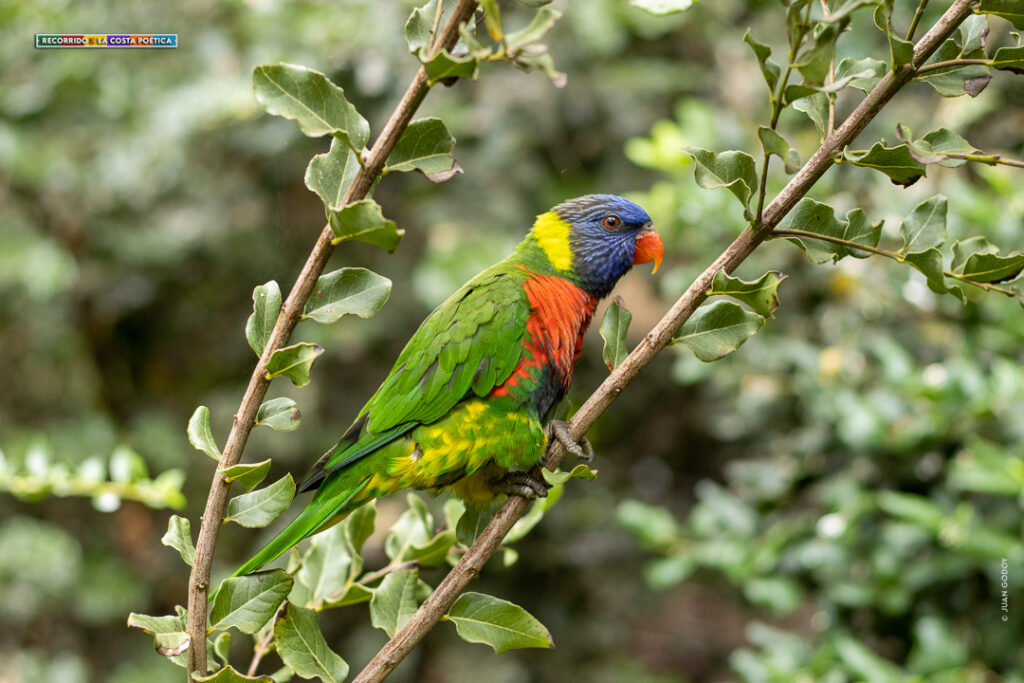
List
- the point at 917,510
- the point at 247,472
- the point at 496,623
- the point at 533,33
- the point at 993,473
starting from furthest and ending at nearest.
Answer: the point at 917,510
the point at 993,473
the point at 496,623
the point at 247,472
the point at 533,33

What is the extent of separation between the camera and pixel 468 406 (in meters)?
1.12

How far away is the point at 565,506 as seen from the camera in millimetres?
2469

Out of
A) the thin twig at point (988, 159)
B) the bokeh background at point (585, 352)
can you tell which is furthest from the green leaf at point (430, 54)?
the bokeh background at point (585, 352)

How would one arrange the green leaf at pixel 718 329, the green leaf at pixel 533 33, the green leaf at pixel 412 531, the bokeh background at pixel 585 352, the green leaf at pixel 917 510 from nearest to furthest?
the green leaf at pixel 533 33, the green leaf at pixel 718 329, the green leaf at pixel 412 531, the green leaf at pixel 917 510, the bokeh background at pixel 585 352

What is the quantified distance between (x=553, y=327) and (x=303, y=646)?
0.60 m

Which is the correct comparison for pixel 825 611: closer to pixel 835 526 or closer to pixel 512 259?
pixel 835 526

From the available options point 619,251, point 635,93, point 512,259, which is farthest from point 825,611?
point 635,93

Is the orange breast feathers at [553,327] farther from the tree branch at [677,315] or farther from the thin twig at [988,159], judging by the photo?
the thin twig at [988,159]

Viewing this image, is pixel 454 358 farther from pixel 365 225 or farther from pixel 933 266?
pixel 933 266

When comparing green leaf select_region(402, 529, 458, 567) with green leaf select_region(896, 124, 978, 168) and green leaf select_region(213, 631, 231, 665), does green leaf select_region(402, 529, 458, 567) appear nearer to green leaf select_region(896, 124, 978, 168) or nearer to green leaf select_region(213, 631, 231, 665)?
green leaf select_region(213, 631, 231, 665)

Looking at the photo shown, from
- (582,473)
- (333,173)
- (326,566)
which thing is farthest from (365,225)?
(326,566)

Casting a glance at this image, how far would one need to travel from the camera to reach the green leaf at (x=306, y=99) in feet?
2.12

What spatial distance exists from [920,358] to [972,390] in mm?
358

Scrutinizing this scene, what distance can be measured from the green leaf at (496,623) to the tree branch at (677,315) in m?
0.03
